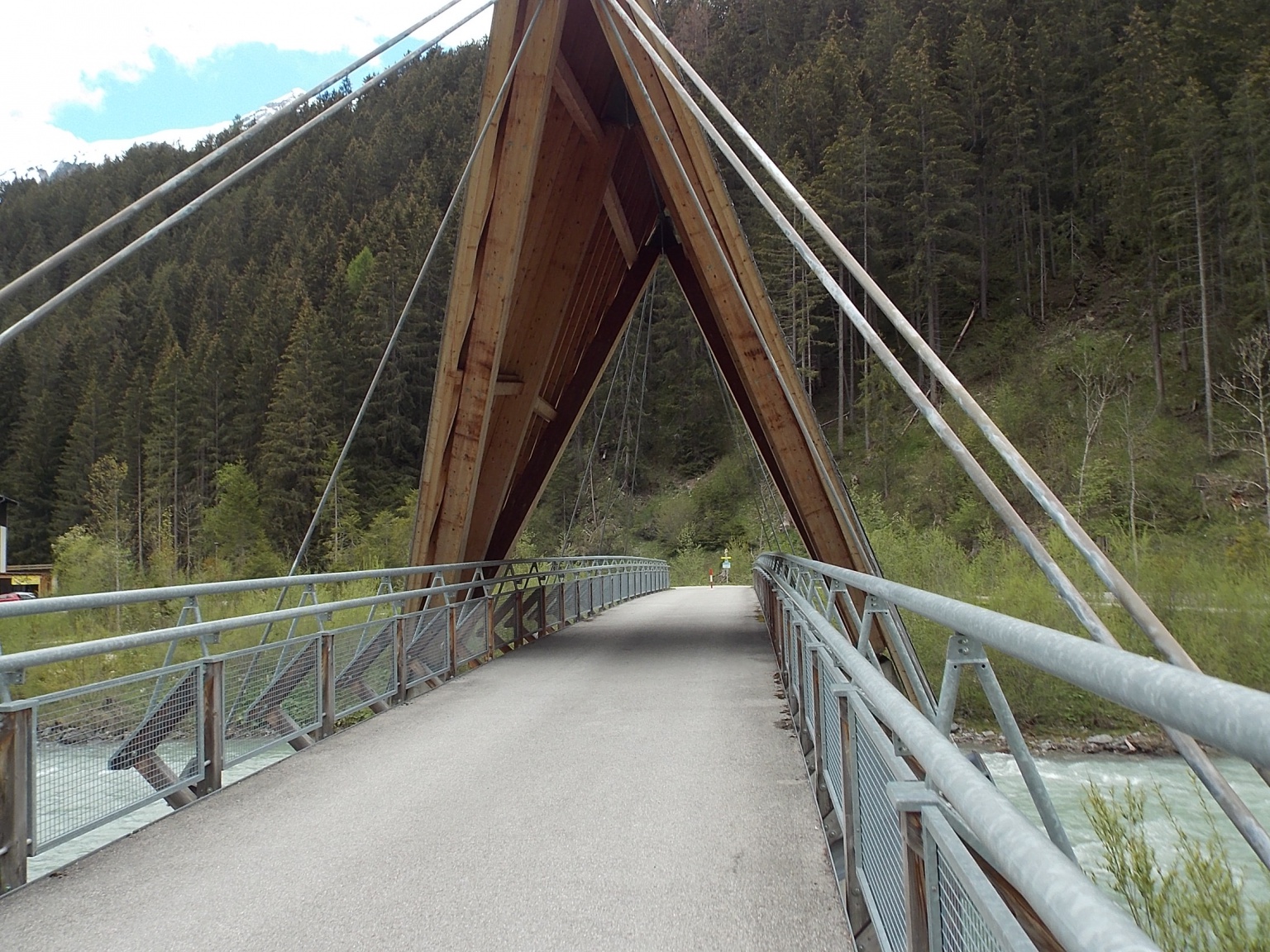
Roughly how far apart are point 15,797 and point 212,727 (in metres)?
1.64

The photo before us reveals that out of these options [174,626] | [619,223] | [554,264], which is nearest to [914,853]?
[174,626]

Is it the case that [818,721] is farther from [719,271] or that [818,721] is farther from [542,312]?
[542,312]

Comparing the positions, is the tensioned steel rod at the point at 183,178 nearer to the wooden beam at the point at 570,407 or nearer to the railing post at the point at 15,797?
the railing post at the point at 15,797

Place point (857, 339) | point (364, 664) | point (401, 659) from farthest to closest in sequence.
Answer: point (857, 339)
point (401, 659)
point (364, 664)

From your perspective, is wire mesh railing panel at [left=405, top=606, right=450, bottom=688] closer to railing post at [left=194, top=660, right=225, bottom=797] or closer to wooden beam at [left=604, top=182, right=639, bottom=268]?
railing post at [left=194, top=660, right=225, bottom=797]

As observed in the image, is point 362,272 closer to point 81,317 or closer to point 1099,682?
point 81,317

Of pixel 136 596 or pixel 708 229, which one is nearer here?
pixel 136 596

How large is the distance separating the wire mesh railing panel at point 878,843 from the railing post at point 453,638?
24.3 ft

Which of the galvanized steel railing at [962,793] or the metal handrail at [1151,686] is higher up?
the metal handrail at [1151,686]

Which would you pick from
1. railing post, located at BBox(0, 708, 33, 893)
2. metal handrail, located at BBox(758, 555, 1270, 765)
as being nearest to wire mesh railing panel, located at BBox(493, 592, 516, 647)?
railing post, located at BBox(0, 708, 33, 893)

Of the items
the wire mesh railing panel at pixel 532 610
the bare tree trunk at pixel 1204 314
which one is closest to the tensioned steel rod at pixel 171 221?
the wire mesh railing panel at pixel 532 610

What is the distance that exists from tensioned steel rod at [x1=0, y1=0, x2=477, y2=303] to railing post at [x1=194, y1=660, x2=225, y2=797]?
2773 millimetres

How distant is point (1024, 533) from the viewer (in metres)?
5.67

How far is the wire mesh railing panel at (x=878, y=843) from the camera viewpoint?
268cm
